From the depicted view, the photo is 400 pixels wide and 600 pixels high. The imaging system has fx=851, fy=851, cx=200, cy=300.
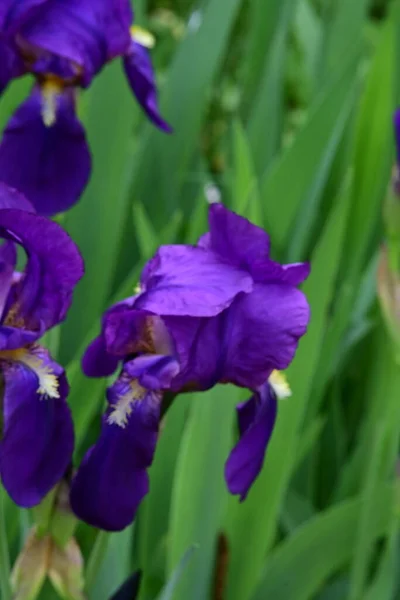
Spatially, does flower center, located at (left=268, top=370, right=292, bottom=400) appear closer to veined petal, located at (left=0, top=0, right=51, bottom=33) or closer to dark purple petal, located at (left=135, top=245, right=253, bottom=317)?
dark purple petal, located at (left=135, top=245, right=253, bottom=317)

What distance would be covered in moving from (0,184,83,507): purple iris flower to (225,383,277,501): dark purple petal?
0.37ft

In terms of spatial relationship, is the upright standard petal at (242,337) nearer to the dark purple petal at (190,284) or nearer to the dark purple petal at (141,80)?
the dark purple petal at (190,284)

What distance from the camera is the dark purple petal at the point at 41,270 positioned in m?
0.51

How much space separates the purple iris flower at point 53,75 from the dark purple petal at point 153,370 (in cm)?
30

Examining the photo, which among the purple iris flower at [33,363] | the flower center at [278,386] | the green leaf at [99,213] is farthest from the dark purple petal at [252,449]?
the green leaf at [99,213]

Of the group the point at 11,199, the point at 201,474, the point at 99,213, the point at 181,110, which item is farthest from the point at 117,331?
the point at 181,110

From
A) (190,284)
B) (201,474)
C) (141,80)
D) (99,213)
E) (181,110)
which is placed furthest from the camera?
(181,110)

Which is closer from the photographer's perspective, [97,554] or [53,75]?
[97,554]

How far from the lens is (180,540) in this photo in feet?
2.52

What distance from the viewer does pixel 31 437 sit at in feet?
1.69

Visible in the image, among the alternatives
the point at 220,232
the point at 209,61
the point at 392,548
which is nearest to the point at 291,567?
the point at 392,548

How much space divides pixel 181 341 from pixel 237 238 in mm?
74

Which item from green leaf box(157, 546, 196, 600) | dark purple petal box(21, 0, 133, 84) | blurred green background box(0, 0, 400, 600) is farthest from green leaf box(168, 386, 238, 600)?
dark purple petal box(21, 0, 133, 84)

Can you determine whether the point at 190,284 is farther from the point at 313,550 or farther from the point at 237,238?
the point at 313,550
